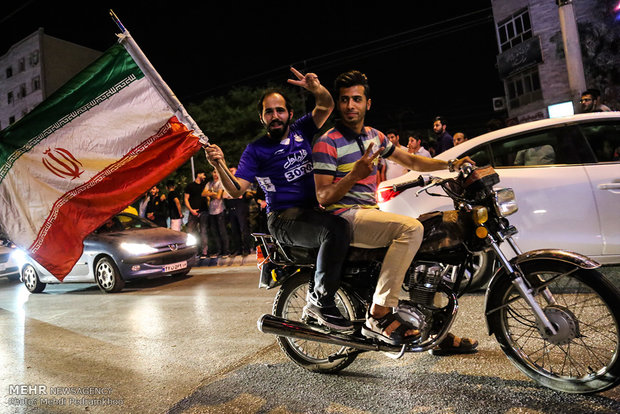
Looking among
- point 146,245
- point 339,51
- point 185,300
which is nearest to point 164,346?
point 185,300

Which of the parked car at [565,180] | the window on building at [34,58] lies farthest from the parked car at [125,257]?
the window on building at [34,58]

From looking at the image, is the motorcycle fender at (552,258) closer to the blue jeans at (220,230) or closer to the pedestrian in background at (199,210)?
the blue jeans at (220,230)

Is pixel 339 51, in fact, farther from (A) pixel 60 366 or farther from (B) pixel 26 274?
(A) pixel 60 366

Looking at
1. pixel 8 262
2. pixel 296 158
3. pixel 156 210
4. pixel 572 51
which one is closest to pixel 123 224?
pixel 156 210

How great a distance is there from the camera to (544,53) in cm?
2919

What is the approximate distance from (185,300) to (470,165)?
524 centimetres

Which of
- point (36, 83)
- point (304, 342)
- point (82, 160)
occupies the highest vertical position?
point (36, 83)

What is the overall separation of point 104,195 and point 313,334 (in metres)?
2.34

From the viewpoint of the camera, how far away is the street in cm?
282

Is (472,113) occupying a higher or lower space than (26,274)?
higher

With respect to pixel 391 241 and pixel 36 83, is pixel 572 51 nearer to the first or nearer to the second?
pixel 391 241

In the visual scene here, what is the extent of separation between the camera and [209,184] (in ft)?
37.0

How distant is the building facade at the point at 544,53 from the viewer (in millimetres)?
25625

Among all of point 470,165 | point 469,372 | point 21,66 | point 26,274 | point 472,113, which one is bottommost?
point 469,372
